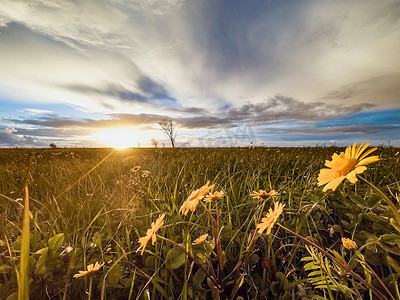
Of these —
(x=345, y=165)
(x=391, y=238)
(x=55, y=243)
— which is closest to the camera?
(x=345, y=165)

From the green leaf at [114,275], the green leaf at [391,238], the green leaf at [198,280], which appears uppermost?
the green leaf at [391,238]

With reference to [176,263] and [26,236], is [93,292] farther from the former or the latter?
[26,236]

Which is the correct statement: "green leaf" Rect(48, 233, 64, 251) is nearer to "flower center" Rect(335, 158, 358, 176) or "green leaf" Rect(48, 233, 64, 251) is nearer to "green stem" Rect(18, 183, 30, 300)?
"green stem" Rect(18, 183, 30, 300)

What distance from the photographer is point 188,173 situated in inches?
121

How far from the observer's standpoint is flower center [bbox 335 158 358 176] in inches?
24.5

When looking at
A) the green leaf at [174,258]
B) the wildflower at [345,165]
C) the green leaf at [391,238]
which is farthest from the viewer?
the green leaf at [174,258]

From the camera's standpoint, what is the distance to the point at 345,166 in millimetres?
639

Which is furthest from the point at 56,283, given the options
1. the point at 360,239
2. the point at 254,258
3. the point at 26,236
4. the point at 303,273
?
the point at 360,239

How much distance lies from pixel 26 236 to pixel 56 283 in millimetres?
566

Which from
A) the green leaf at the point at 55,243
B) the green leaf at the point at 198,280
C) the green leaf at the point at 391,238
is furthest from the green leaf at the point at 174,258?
the green leaf at the point at 391,238

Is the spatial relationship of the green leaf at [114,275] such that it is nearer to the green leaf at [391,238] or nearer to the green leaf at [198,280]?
the green leaf at [198,280]

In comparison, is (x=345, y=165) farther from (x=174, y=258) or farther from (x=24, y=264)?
(x=24, y=264)

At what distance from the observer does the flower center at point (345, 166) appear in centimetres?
62

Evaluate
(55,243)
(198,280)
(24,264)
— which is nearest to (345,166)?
(198,280)
